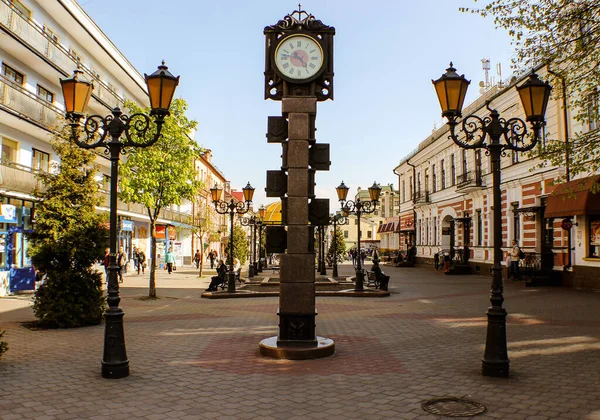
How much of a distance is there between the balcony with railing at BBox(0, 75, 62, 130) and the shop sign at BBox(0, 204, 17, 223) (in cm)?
338

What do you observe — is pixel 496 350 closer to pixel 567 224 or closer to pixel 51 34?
pixel 567 224

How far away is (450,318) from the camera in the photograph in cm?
1227

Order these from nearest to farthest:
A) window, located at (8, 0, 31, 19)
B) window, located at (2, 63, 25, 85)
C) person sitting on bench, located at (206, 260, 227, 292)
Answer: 1. person sitting on bench, located at (206, 260, 227, 292)
2. window, located at (8, 0, 31, 19)
3. window, located at (2, 63, 25, 85)

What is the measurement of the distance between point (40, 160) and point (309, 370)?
783 inches

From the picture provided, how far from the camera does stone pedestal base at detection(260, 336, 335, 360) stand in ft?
26.0

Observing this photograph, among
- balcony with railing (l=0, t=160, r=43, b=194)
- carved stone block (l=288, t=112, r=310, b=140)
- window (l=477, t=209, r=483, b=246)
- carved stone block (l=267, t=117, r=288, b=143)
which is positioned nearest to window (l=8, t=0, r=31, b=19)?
balcony with railing (l=0, t=160, r=43, b=194)

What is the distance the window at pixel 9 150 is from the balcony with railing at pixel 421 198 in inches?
1143

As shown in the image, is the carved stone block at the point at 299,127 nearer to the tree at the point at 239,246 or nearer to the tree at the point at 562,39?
the tree at the point at 562,39

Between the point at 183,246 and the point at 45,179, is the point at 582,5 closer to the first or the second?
the point at 45,179

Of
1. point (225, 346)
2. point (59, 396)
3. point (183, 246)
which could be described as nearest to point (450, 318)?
point (225, 346)

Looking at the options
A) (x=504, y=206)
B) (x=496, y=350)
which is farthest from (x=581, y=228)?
(x=496, y=350)

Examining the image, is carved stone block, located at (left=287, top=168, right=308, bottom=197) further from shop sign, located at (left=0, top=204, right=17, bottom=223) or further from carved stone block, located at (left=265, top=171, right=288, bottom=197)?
shop sign, located at (left=0, top=204, right=17, bottom=223)

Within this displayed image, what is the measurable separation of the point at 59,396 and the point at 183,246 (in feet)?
159

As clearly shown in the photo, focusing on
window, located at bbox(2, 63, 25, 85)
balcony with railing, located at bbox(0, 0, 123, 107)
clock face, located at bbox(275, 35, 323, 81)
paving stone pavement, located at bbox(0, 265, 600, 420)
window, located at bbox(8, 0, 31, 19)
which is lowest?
paving stone pavement, located at bbox(0, 265, 600, 420)
